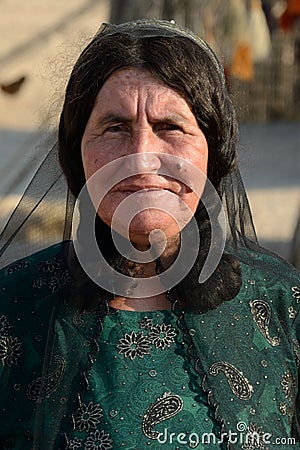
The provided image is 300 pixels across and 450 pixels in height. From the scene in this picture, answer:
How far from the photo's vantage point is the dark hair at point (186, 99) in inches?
70.3

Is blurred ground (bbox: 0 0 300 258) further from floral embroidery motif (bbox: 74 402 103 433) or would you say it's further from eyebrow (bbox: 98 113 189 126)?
floral embroidery motif (bbox: 74 402 103 433)

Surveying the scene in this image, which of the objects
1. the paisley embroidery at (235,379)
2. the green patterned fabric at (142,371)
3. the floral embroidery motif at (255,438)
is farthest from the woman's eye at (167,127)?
the floral embroidery motif at (255,438)

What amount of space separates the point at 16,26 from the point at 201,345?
28.1ft

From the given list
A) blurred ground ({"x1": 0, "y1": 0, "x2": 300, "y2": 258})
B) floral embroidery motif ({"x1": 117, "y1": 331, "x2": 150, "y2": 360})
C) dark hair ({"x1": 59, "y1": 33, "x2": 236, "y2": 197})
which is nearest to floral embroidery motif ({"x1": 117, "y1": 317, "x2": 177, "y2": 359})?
floral embroidery motif ({"x1": 117, "y1": 331, "x2": 150, "y2": 360})

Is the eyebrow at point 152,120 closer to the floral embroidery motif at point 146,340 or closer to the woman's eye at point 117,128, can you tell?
the woman's eye at point 117,128

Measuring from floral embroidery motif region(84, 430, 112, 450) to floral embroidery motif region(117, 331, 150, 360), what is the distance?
155 mm

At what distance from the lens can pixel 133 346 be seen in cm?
174

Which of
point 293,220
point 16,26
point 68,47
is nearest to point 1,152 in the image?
point 16,26

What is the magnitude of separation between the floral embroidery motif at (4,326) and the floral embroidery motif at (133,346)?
0.23 metres

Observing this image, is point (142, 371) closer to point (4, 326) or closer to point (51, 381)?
point (51, 381)

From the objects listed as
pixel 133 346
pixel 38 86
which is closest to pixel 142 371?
pixel 133 346

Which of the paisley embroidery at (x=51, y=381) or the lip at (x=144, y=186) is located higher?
the lip at (x=144, y=186)

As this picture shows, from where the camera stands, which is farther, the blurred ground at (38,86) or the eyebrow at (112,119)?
the blurred ground at (38,86)

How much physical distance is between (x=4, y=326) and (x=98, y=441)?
1.02ft
